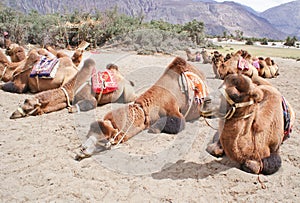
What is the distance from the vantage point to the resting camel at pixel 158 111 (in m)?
3.94

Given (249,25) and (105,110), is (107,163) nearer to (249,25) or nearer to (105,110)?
(105,110)

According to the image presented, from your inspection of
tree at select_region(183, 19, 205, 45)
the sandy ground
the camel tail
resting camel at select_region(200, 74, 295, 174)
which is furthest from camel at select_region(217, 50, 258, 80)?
tree at select_region(183, 19, 205, 45)

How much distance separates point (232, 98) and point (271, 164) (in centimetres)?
132

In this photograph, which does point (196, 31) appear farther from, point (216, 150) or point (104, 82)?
point (216, 150)

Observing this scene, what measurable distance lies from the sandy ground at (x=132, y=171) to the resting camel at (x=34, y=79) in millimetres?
1975

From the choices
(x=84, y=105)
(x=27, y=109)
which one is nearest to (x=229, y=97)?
(x=84, y=105)

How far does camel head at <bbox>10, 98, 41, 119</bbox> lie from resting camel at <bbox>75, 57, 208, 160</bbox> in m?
2.15

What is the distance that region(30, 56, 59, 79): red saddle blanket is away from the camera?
698cm

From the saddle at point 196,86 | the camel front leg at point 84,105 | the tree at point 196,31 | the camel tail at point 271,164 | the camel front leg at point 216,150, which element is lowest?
the tree at point 196,31

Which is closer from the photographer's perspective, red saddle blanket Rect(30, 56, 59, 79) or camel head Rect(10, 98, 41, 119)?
camel head Rect(10, 98, 41, 119)

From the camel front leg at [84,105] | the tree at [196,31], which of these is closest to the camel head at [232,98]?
the camel front leg at [84,105]

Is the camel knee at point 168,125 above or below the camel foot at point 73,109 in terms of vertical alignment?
above

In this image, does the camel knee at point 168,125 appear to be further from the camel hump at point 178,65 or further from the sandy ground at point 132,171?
the camel hump at point 178,65

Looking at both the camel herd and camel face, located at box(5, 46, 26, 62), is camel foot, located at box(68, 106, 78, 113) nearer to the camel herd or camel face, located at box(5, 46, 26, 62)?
the camel herd
